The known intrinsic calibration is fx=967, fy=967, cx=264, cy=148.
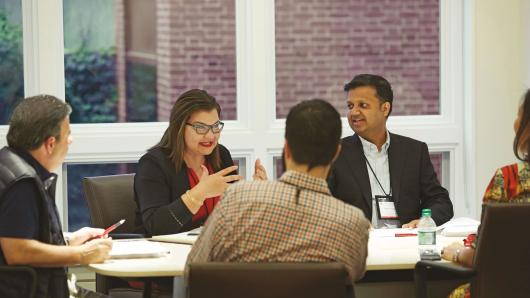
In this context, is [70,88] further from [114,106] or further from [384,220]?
[384,220]

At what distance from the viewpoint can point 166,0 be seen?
6.50 m

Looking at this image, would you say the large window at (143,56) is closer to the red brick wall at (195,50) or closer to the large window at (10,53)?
the red brick wall at (195,50)

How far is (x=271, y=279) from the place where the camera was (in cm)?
293

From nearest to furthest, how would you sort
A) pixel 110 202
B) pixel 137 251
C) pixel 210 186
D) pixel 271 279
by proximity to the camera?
pixel 271 279 → pixel 137 251 → pixel 210 186 → pixel 110 202

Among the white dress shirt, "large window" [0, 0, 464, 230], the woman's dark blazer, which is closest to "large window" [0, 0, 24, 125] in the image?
"large window" [0, 0, 464, 230]

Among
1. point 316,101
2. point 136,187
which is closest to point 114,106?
point 136,187

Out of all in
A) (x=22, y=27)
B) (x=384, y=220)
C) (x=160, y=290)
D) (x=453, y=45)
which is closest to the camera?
(x=160, y=290)

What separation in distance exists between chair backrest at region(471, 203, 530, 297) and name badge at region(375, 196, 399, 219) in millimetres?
1353

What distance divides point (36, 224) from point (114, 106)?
3019 millimetres

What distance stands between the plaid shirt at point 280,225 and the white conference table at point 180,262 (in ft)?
2.01

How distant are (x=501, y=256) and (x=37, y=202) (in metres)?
1.74

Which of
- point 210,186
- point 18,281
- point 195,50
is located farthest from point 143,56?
point 18,281

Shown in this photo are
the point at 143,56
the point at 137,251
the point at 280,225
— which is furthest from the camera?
the point at 143,56

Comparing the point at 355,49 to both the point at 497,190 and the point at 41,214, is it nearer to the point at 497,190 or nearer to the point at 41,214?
the point at 497,190
